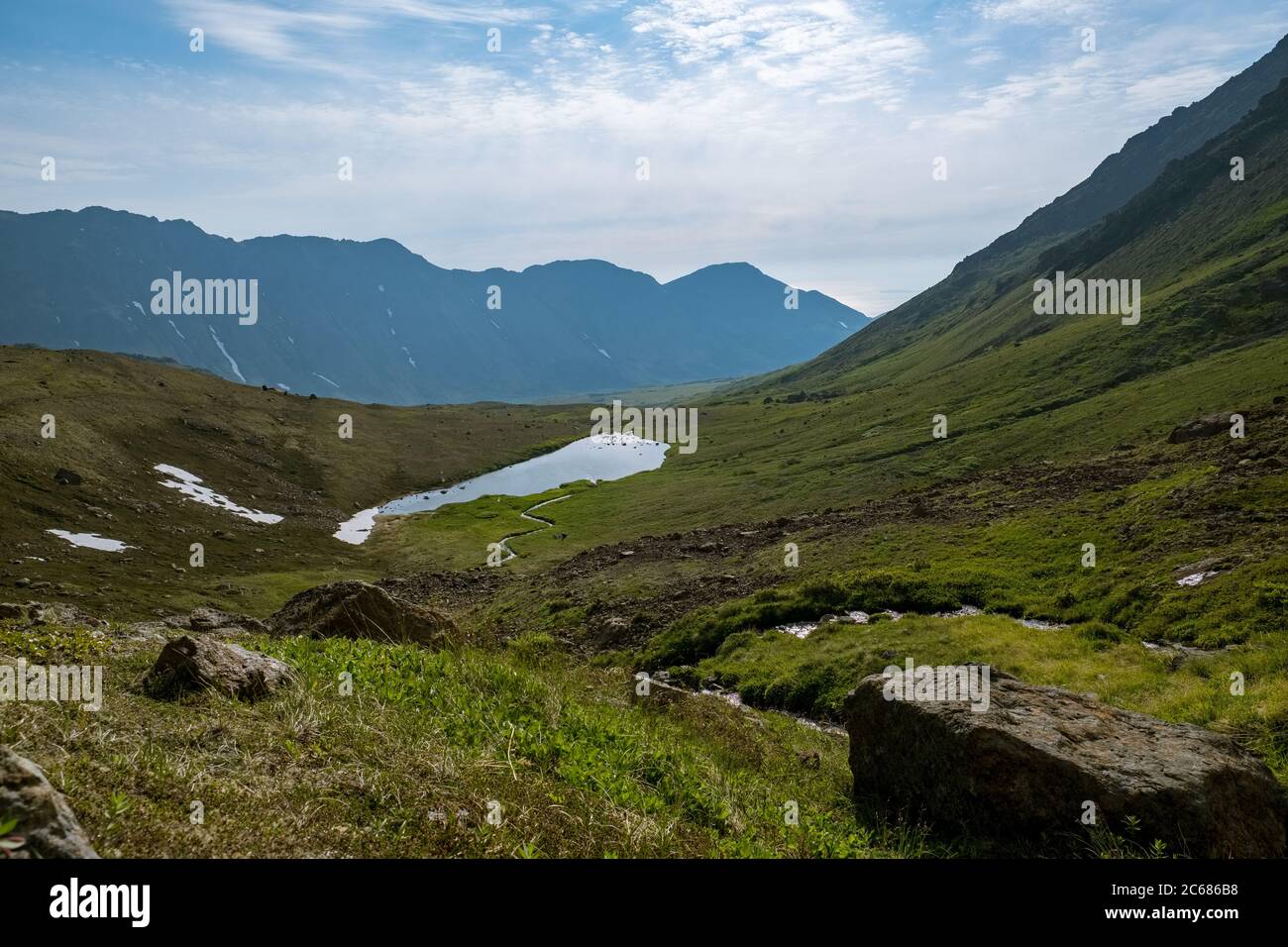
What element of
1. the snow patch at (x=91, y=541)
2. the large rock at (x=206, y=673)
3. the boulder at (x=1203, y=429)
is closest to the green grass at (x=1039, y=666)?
the large rock at (x=206, y=673)

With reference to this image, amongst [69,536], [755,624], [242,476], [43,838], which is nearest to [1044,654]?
[755,624]

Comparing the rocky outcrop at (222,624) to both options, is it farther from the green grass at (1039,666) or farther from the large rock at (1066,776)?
the large rock at (1066,776)

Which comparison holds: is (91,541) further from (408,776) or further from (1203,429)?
(1203,429)
